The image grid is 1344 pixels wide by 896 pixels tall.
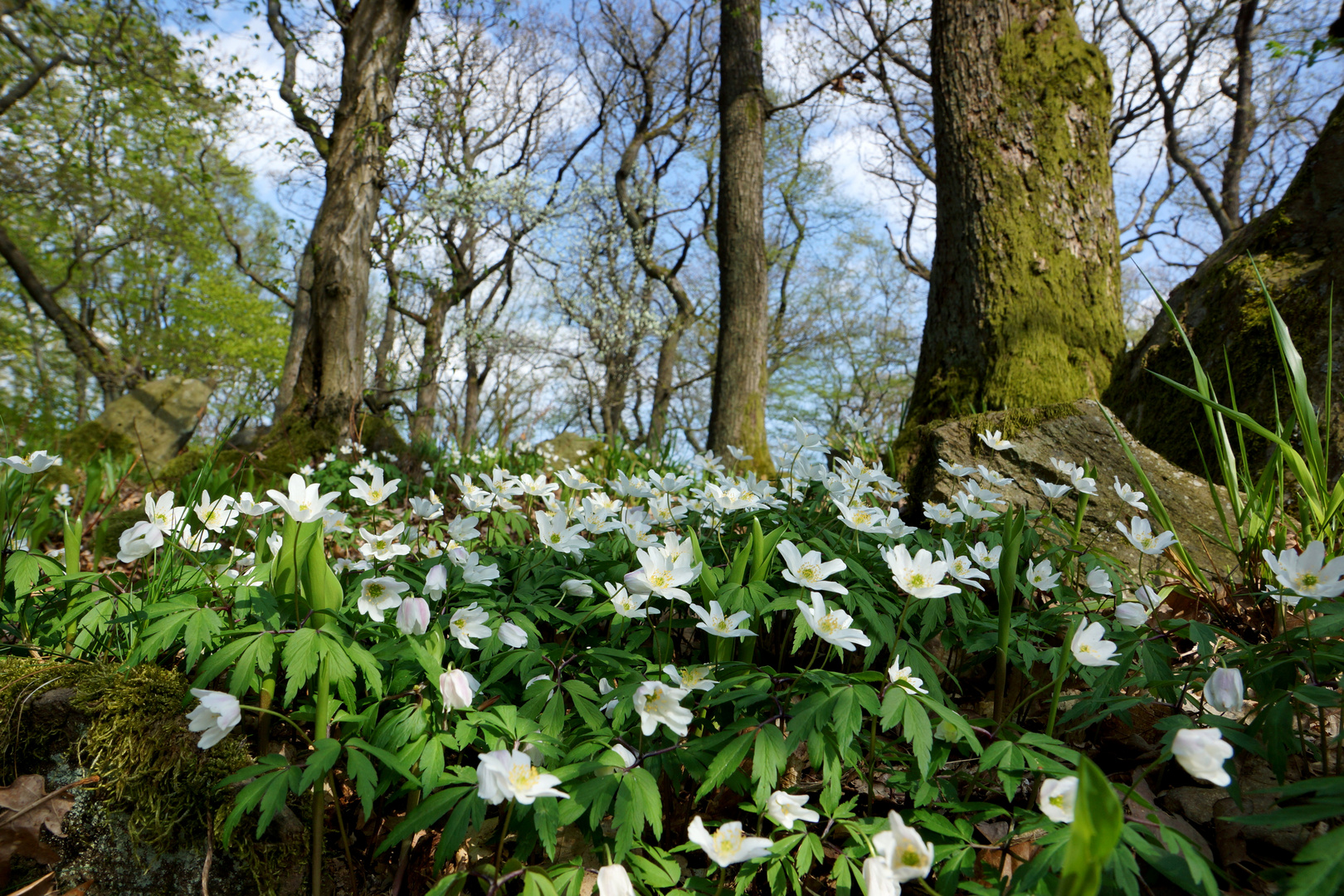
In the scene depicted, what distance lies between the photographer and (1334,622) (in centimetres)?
119

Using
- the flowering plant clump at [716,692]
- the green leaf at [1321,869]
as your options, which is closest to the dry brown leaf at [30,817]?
the flowering plant clump at [716,692]

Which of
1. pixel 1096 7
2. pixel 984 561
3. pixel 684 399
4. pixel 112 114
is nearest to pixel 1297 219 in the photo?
pixel 984 561

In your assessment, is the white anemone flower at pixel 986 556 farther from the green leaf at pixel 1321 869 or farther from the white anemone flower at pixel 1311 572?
the green leaf at pixel 1321 869

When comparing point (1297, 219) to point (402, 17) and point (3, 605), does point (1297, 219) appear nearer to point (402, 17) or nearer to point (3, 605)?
point (3, 605)

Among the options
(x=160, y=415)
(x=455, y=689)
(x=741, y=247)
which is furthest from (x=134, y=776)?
(x=160, y=415)

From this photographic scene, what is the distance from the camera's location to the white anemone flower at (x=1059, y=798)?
3.26 ft

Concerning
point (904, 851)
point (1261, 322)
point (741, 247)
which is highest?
point (741, 247)

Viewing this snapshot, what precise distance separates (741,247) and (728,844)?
6.77 metres

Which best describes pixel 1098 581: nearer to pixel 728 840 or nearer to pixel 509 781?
pixel 728 840

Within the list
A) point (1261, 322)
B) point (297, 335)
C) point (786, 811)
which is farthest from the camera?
point (297, 335)

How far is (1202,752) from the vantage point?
974 millimetres

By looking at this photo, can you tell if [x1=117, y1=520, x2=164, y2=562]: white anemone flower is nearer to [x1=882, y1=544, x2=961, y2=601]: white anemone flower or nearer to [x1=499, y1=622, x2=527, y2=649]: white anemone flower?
[x1=499, y1=622, x2=527, y2=649]: white anemone flower

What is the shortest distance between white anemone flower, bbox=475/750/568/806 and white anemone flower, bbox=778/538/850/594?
71 centimetres

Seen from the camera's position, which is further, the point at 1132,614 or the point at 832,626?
the point at 1132,614
